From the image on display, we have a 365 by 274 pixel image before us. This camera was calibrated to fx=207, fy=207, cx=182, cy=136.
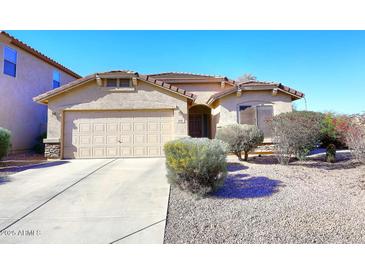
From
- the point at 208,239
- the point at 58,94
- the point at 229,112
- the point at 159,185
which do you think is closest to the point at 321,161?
the point at 229,112

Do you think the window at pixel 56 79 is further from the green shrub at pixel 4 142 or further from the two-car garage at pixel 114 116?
the green shrub at pixel 4 142

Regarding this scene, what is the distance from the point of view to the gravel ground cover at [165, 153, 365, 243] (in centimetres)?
342

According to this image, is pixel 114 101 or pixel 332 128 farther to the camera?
pixel 114 101

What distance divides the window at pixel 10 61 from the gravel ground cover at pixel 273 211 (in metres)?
13.1

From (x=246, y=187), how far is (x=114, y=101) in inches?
318

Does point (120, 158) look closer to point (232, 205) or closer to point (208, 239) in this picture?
point (232, 205)

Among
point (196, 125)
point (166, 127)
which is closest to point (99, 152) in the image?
point (166, 127)

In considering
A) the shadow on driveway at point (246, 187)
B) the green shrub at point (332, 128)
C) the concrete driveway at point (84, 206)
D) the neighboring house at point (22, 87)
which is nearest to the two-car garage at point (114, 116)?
the neighboring house at point (22, 87)


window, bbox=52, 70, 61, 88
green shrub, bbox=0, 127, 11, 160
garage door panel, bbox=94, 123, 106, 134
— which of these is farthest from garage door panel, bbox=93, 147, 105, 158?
window, bbox=52, 70, 61, 88

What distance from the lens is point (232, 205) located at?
4523mm

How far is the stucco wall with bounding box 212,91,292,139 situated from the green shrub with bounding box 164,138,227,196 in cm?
659

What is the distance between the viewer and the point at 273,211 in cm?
421

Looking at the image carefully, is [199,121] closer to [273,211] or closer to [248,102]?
[248,102]

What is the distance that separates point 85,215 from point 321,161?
962 centimetres
